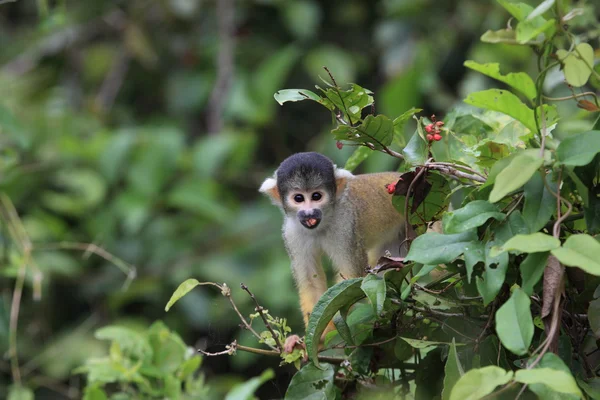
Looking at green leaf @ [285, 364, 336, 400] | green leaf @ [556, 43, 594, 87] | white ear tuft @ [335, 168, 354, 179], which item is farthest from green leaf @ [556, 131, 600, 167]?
white ear tuft @ [335, 168, 354, 179]

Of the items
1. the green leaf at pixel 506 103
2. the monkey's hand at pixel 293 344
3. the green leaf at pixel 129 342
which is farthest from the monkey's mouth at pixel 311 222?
the green leaf at pixel 506 103

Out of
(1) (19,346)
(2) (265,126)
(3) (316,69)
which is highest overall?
(3) (316,69)

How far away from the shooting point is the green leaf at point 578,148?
4.49 feet

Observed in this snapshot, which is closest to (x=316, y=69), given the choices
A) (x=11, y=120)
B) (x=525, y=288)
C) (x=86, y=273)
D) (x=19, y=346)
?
(x=86, y=273)

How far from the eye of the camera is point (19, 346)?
5.30 m

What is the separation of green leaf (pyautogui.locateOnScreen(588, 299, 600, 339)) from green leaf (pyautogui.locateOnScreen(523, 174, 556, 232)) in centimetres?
23

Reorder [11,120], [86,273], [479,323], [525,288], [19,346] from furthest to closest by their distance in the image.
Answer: [86,273] < [19,346] < [11,120] < [479,323] < [525,288]

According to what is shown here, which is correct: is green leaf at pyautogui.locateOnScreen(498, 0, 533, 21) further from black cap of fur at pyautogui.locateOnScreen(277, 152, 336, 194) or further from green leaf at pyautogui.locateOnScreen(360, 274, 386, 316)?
black cap of fur at pyautogui.locateOnScreen(277, 152, 336, 194)

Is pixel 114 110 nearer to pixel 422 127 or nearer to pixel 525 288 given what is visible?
pixel 422 127

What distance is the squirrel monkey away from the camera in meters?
2.94

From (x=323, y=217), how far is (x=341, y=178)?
19 cm

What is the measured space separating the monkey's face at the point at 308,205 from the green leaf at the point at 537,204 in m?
1.52

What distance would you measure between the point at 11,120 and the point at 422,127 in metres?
2.15

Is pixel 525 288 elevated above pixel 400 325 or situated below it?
above
